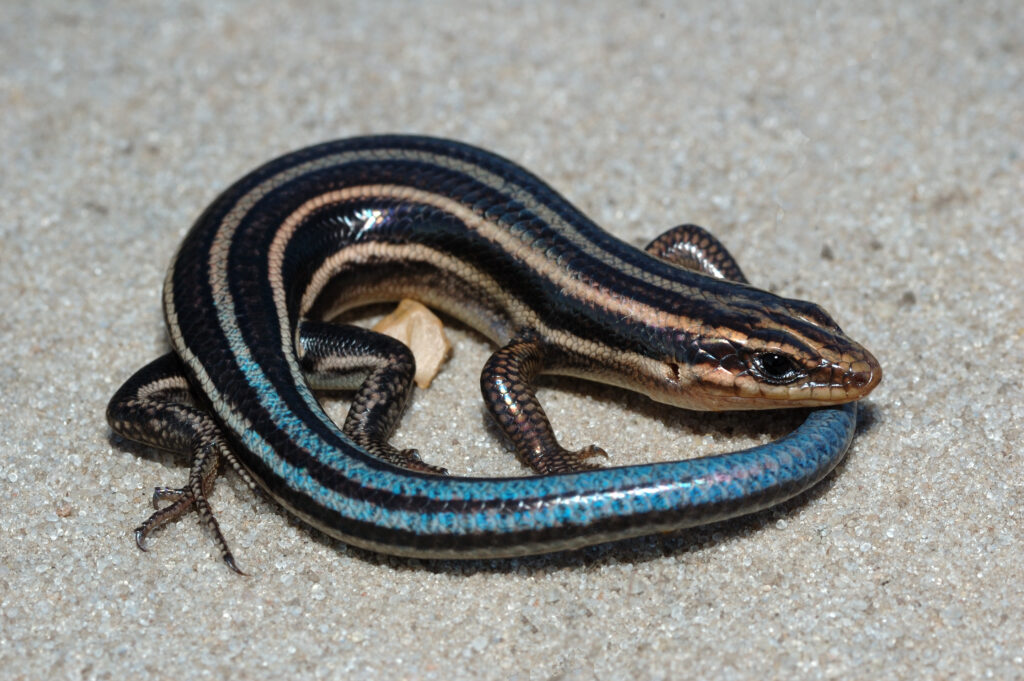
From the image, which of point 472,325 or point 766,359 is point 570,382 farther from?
point 766,359

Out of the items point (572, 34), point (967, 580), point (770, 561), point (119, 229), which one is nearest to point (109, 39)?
point (119, 229)

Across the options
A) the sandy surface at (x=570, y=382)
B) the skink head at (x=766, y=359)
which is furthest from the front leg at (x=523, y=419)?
the skink head at (x=766, y=359)

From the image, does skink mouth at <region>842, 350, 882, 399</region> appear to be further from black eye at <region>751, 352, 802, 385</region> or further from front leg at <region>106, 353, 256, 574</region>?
front leg at <region>106, 353, 256, 574</region>

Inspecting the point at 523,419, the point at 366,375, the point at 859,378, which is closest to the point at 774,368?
the point at 859,378

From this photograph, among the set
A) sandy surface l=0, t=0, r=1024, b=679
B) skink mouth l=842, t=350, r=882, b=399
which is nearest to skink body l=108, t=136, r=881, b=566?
skink mouth l=842, t=350, r=882, b=399

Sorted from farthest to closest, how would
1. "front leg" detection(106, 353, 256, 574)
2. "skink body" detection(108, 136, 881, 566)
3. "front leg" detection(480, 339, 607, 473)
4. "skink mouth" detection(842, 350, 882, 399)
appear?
"front leg" detection(480, 339, 607, 473)
"front leg" detection(106, 353, 256, 574)
"skink mouth" detection(842, 350, 882, 399)
"skink body" detection(108, 136, 881, 566)

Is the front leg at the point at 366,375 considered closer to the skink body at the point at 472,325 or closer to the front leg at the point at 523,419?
the skink body at the point at 472,325
